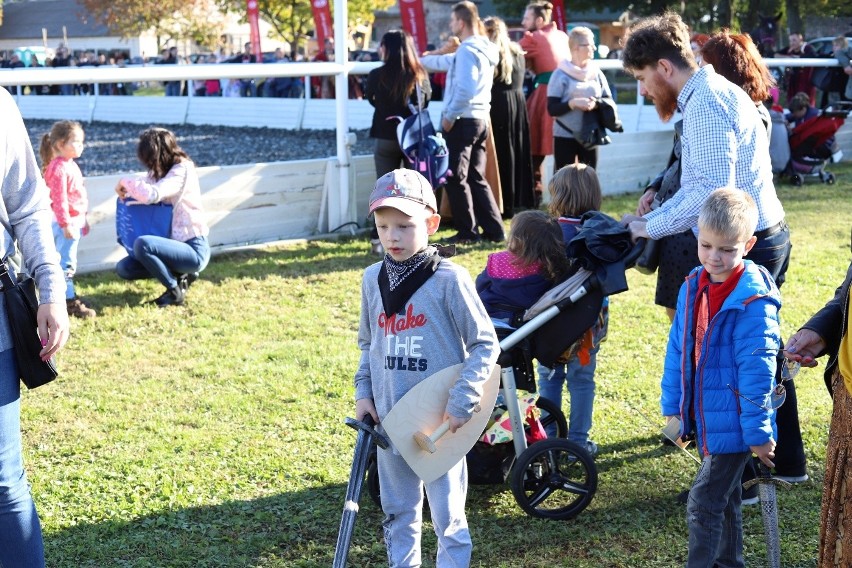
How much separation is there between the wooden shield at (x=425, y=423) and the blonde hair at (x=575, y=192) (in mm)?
1621

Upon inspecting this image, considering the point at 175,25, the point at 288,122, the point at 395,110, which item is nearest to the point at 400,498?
the point at 395,110

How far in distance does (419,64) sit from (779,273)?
15.8 feet

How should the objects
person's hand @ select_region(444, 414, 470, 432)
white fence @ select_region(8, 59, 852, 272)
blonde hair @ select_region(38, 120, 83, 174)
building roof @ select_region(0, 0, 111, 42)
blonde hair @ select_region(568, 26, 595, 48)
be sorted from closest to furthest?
person's hand @ select_region(444, 414, 470, 432) < blonde hair @ select_region(38, 120, 83, 174) < white fence @ select_region(8, 59, 852, 272) < blonde hair @ select_region(568, 26, 595, 48) < building roof @ select_region(0, 0, 111, 42)

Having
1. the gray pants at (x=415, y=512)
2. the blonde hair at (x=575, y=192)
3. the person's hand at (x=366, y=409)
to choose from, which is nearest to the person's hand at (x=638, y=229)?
the blonde hair at (x=575, y=192)

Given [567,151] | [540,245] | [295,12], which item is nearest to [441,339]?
[540,245]

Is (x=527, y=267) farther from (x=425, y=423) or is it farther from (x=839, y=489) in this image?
(x=839, y=489)

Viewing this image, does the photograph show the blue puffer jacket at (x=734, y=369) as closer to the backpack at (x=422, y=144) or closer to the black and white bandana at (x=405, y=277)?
the black and white bandana at (x=405, y=277)

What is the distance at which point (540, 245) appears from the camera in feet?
13.5

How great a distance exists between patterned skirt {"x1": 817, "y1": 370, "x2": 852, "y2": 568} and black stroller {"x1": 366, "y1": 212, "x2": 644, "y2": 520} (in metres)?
1.21

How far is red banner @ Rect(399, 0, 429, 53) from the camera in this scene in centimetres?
2053

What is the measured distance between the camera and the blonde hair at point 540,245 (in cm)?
412

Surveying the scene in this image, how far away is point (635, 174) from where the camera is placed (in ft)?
38.6

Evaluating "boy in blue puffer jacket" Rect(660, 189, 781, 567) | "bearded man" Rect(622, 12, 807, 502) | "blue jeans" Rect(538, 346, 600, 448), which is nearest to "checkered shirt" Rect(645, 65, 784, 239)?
"bearded man" Rect(622, 12, 807, 502)

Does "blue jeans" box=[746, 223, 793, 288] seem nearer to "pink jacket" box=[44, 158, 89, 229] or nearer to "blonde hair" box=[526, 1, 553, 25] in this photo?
"pink jacket" box=[44, 158, 89, 229]
